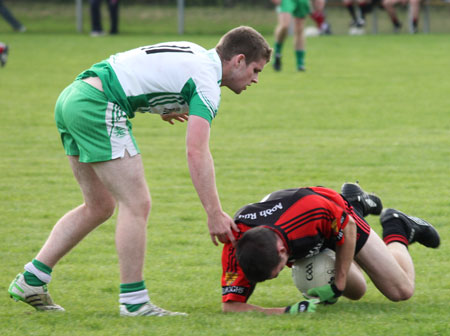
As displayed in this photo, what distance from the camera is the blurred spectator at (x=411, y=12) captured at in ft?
77.8

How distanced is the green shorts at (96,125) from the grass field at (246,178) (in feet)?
2.94

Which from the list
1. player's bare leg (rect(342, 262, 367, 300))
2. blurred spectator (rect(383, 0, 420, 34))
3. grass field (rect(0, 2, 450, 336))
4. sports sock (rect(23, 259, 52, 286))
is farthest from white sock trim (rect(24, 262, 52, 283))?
blurred spectator (rect(383, 0, 420, 34))

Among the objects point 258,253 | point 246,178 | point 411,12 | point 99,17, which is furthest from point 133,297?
point 411,12

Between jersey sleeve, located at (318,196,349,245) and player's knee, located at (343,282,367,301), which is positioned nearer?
jersey sleeve, located at (318,196,349,245)

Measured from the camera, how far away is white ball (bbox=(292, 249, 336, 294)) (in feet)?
15.1

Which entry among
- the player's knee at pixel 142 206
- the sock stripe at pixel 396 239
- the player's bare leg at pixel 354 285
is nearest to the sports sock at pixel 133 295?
the player's knee at pixel 142 206

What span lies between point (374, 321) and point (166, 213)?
3.04 metres

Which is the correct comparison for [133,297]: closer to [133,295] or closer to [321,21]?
[133,295]

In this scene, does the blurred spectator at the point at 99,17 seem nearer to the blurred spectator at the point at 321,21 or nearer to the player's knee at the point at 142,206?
the blurred spectator at the point at 321,21

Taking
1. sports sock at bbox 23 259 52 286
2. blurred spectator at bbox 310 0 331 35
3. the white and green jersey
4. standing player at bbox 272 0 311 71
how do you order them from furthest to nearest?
1. blurred spectator at bbox 310 0 331 35
2. standing player at bbox 272 0 311 71
3. sports sock at bbox 23 259 52 286
4. the white and green jersey

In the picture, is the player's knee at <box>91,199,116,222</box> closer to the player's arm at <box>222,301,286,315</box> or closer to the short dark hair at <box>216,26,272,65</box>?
the player's arm at <box>222,301,286,315</box>

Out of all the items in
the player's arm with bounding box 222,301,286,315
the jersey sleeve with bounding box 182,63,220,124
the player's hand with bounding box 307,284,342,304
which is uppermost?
the jersey sleeve with bounding box 182,63,220,124

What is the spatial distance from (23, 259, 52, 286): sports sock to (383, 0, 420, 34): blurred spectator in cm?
2077

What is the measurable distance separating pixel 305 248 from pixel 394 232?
3.78 feet
